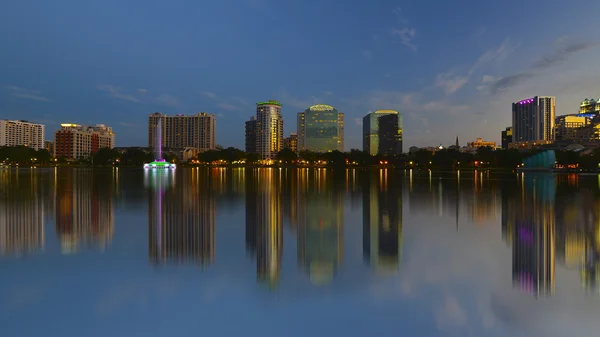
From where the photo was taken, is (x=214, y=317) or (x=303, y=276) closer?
(x=214, y=317)

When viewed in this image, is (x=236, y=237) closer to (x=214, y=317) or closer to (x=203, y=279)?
(x=203, y=279)

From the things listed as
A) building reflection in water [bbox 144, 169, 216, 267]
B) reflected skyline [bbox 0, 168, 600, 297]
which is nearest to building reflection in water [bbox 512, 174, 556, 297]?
reflected skyline [bbox 0, 168, 600, 297]

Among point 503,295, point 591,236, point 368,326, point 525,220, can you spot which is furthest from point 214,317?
point 525,220

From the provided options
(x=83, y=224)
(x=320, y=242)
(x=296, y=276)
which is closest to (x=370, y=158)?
(x=83, y=224)

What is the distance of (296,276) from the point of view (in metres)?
8.88

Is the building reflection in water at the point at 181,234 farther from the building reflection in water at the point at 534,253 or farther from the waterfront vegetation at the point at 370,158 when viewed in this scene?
the waterfront vegetation at the point at 370,158

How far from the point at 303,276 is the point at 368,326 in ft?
8.86

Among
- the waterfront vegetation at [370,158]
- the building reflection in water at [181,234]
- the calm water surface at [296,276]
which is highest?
the waterfront vegetation at [370,158]

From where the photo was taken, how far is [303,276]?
888 cm

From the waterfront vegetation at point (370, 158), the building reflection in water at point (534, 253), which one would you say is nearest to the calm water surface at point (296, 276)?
the building reflection in water at point (534, 253)

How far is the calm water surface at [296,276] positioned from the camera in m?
6.51

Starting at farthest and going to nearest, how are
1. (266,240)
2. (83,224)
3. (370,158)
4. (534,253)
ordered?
(370,158) → (83,224) → (266,240) → (534,253)

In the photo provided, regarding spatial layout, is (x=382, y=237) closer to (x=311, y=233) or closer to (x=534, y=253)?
(x=311, y=233)

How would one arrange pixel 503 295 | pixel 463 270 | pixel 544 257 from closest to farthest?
pixel 503 295
pixel 463 270
pixel 544 257
